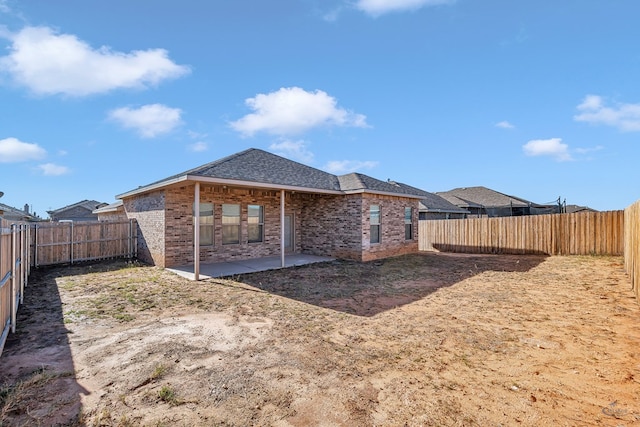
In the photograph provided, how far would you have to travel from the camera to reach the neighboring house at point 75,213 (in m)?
33.6

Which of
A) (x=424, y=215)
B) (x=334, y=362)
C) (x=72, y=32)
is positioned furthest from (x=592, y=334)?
(x=424, y=215)

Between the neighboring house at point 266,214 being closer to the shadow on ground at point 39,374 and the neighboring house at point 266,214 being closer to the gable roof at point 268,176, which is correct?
the gable roof at point 268,176

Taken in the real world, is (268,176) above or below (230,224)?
above

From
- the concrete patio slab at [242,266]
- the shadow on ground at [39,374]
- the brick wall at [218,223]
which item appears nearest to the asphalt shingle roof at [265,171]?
the brick wall at [218,223]

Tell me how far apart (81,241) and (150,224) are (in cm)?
331

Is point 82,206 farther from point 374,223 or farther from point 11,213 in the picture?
point 374,223

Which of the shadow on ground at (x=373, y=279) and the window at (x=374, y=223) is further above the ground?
the window at (x=374, y=223)

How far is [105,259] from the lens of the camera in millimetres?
12789

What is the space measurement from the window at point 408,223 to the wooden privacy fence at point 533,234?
Answer: 3103mm

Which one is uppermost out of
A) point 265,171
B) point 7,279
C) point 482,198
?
point 482,198

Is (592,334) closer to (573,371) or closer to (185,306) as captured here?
(573,371)

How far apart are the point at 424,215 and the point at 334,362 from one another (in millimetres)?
22603

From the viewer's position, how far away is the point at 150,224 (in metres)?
11.8

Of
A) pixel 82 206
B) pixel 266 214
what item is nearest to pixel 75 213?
pixel 82 206
